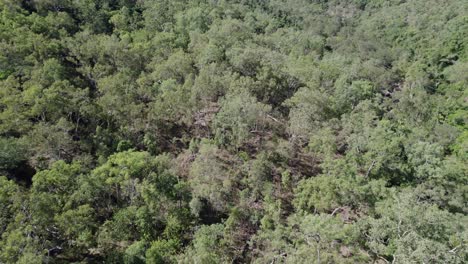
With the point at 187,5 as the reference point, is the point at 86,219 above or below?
below

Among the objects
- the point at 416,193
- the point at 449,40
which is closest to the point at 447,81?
the point at 449,40

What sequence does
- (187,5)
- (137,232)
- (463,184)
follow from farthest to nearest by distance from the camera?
(187,5) → (463,184) → (137,232)


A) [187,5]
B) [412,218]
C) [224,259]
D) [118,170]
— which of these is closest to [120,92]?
[118,170]

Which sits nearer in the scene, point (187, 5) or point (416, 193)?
point (416, 193)

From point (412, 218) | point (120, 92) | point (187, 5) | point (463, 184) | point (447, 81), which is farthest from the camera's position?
point (447, 81)

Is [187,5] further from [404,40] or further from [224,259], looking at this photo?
[404,40]

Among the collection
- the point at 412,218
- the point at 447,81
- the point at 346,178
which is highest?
the point at 412,218
